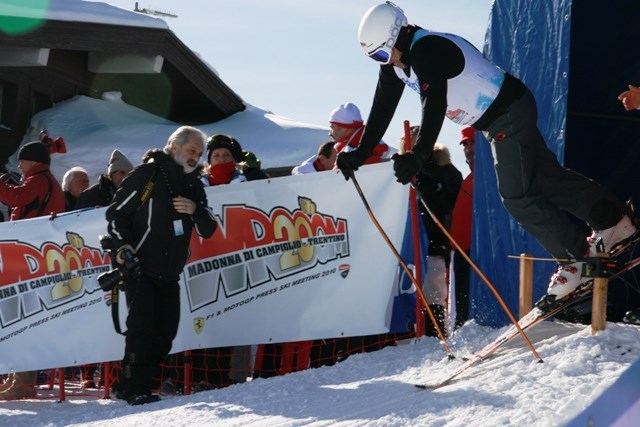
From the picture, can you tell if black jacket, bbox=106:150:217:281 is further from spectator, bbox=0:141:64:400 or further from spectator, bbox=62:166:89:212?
spectator, bbox=62:166:89:212

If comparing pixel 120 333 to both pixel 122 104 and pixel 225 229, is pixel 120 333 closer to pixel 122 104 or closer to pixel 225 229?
pixel 225 229

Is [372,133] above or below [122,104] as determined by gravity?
below

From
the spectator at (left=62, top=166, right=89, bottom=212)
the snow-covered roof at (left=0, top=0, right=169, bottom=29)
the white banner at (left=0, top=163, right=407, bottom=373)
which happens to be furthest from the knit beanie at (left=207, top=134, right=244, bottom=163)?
the snow-covered roof at (left=0, top=0, right=169, bottom=29)

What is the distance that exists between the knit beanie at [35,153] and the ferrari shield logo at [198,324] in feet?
7.52

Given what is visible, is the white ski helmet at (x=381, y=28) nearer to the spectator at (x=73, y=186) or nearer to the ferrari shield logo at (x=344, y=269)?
the ferrari shield logo at (x=344, y=269)

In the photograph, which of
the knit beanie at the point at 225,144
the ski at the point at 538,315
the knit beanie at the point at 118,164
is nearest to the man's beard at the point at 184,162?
the knit beanie at the point at 225,144

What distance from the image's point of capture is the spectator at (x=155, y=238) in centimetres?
694

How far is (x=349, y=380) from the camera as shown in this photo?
6.30 m

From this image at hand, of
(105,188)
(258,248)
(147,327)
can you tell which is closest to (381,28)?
(258,248)

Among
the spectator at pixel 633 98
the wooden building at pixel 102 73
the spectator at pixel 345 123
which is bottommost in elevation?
the spectator at pixel 633 98

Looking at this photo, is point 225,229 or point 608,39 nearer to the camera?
point 608,39

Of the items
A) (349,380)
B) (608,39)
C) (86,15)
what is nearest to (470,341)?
(349,380)

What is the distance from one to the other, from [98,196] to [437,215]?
311 centimetres

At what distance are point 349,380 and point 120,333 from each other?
2.02 meters
